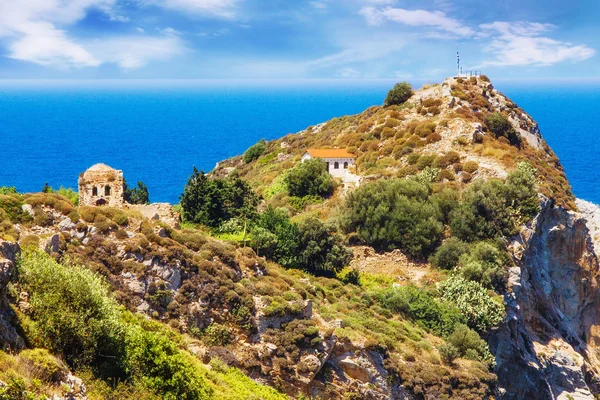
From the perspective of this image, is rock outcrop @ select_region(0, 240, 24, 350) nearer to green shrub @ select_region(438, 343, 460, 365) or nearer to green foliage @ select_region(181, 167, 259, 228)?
green shrub @ select_region(438, 343, 460, 365)

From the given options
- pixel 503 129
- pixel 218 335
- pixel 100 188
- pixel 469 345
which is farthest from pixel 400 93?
pixel 218 335

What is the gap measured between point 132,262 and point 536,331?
2864cm

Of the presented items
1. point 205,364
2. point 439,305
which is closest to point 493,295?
point 439,305

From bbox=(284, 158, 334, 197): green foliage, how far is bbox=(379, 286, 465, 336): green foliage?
19462mm

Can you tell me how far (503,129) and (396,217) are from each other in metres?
A: 20.0

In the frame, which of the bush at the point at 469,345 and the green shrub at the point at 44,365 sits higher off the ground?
the green shrub at the point at 44,365

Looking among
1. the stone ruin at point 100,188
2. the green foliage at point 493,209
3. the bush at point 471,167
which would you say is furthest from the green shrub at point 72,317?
the bush at point 471,167

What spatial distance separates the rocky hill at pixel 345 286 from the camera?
56.2ft

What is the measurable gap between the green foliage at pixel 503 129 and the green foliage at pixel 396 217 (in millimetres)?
14810

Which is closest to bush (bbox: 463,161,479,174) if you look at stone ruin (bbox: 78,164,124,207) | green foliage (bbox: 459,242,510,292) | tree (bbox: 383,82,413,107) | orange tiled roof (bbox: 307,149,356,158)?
green foliage (bbox: 459,242,510,292)

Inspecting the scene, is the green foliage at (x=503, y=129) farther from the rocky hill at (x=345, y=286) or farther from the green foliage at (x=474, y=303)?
the green foliage at (x=474, y=303)

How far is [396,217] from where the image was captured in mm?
44219

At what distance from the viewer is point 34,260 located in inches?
695

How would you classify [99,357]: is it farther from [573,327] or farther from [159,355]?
[573,327]
